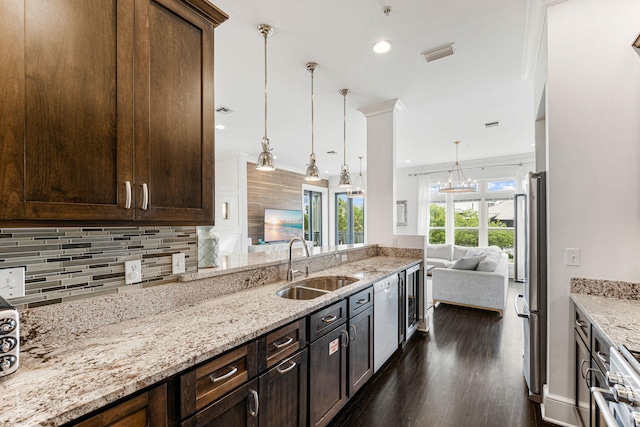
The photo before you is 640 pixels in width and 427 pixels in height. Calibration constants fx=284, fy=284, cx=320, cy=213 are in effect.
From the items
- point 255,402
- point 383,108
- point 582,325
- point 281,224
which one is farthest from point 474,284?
point 281,224

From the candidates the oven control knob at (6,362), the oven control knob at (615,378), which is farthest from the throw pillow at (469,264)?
the oven control knob at (6,362)

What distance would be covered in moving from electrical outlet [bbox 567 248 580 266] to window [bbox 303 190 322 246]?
23.9 feet

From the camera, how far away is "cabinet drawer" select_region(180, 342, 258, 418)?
103 centimetres

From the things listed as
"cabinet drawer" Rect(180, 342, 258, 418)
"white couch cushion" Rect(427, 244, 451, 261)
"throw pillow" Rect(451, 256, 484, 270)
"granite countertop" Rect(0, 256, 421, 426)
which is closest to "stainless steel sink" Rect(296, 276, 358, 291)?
"granite countertop" Rect(0, 256, 421, 426)

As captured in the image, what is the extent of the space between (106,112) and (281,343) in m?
1.29

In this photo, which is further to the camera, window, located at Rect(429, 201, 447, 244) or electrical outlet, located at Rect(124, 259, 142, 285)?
A: window, located at Rect(429, 201, 447, 244)

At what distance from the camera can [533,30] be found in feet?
7.47

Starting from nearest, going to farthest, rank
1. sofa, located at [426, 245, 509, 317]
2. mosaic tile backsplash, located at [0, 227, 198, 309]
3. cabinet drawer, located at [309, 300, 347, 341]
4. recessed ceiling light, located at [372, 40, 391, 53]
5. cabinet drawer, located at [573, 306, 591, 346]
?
mosaic tile backsplash, located at [0, 227, 198, 309]
cabinet drawer, located at [573, 306, 591, 346]
cabinet drawer, located at [309, 300, 347, 341]
recessed ceiling light, located at [372, 40, 391, 53]
sofa, located at [426, 245, 509, 317]

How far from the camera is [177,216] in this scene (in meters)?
1.36

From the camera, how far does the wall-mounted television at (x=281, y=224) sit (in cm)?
714

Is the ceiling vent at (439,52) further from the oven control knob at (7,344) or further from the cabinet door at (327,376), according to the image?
the oven control knob at (7,344)

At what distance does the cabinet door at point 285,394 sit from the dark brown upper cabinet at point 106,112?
2.83 feet

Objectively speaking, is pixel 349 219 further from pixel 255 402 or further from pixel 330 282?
pixel 255 402

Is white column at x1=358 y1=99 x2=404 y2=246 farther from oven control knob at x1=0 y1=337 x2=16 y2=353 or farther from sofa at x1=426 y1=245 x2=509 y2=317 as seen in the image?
oven control knob at x1=0 y1=337 x2=16 y2=353
